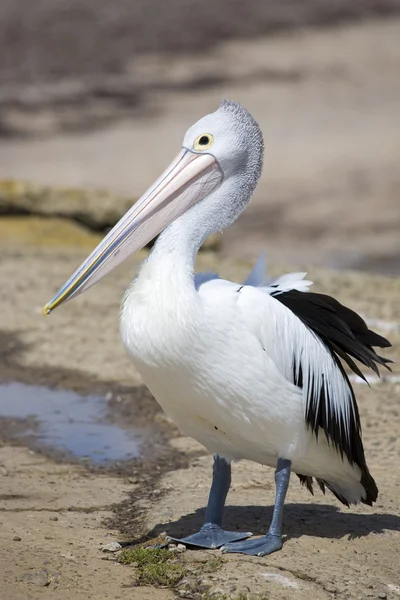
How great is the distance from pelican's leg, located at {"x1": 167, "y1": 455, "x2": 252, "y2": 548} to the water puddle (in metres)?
1.46

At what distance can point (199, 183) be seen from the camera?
15.1 ft

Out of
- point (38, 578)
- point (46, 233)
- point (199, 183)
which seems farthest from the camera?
point (46, 233)

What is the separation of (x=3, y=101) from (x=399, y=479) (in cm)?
1875

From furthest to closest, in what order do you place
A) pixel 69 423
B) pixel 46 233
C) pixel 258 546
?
pixel 46 233
pixel 69 423
pixel 258 546

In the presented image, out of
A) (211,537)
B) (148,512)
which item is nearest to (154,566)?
(211,537)

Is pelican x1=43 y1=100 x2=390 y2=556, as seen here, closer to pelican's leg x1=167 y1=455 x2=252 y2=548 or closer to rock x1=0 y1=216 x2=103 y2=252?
pelican's leg x1=167 y1=455 x2=252 y2=548

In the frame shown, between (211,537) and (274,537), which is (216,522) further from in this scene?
(274,537)

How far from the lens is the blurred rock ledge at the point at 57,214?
37.7ft

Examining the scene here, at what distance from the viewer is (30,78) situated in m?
24.4

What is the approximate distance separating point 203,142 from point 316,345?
0.94 m

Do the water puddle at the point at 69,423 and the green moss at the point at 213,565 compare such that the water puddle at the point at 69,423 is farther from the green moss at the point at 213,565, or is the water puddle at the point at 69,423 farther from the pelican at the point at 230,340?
the green moss at the point at 213,565

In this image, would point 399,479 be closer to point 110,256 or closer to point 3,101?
point 110,256

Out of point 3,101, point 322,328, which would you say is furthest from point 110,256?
point 3,101

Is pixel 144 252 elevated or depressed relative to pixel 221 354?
elevated
